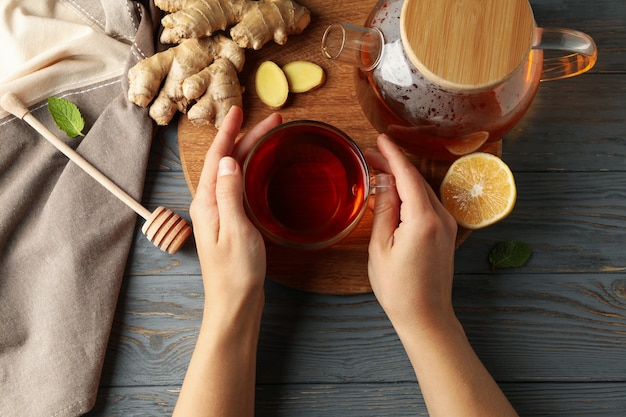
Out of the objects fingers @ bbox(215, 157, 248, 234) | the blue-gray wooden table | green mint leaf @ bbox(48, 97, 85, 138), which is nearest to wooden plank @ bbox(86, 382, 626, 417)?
the blue-gray wooden table

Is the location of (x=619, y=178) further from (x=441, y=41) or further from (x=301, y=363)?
(x=301, y=363)

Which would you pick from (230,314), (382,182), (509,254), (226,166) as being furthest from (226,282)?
(509,254)

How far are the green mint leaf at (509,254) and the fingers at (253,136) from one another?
0.46m

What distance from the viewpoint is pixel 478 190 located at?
33.6 inches

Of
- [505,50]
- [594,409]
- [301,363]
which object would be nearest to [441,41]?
[505,50]

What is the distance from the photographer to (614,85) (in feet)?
3.22

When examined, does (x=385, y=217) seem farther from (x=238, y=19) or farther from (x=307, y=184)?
(x=238, y=19)

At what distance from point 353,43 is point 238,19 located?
0.27 meters

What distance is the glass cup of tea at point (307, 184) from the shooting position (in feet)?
2.53

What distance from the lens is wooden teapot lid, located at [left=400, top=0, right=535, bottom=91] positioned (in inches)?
25.2

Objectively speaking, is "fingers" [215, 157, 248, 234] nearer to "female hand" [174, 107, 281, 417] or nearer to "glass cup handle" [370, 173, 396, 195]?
"female hand" [174, 107, 281, 417]

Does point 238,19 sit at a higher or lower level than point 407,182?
higher

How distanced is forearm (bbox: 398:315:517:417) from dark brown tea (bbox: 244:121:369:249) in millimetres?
212

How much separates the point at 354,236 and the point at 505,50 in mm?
365
